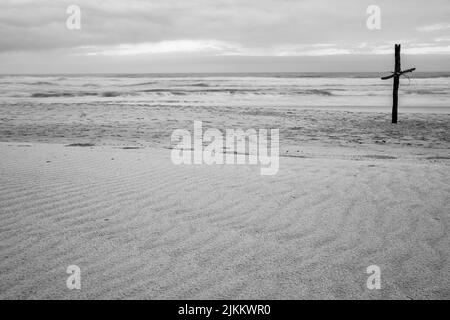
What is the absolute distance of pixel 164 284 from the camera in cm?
272

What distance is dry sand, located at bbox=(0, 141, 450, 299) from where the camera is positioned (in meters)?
2.72

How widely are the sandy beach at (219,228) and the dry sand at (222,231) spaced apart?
14mm

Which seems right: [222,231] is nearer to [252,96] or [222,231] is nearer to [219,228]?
[219,228]

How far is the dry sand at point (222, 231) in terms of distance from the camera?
2.72 m

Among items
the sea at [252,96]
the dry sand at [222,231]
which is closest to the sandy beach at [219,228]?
the dry sand at [222,231]

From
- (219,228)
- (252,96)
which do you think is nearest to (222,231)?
(219,228)

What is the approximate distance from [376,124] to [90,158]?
10.8 metres

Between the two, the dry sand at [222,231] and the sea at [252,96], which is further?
the sea at [252,96]

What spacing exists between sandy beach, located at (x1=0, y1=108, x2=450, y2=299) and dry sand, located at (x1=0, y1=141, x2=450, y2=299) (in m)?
0.01

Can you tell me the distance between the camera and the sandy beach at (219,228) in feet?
8.93

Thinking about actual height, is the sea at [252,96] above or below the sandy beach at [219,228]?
above

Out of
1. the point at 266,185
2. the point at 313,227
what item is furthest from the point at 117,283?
the point at 266,185

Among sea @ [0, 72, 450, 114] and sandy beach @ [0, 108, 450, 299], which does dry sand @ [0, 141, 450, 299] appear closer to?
sandy beach @ [0, 108, 450, 299]

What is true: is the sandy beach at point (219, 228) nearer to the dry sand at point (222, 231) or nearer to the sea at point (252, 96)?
the dry sand at point (222, 231)
